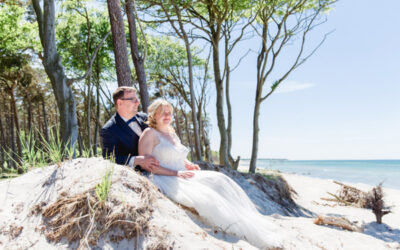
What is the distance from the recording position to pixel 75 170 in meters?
3.50

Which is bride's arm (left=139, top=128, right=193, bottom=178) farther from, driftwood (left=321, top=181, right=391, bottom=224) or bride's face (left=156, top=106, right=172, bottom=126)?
driftwood (left=321, top=181, right=391, bottom=224)

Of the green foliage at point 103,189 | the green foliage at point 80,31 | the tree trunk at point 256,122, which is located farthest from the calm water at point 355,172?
the green foliage at point 80,31

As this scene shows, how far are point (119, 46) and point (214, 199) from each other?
5792 millimetres

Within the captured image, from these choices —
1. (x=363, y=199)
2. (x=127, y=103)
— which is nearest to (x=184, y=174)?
(x=127, y=103)

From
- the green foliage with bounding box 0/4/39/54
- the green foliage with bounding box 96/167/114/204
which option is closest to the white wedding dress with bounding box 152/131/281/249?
the green foliage with bounding box 96/167/114/204

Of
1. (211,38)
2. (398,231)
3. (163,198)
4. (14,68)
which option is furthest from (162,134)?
(14,68)

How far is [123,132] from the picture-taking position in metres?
4.38

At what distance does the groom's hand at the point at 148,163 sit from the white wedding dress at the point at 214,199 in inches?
5.5

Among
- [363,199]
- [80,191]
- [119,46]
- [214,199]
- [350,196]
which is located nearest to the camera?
[80,191]

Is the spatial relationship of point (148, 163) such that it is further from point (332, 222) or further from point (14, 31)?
point (14, 31)

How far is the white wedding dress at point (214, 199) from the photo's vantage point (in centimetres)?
352

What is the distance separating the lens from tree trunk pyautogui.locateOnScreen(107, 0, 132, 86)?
7891mm

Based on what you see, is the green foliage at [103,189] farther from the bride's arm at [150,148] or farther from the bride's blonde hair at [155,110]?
the bride's blonde hair at [155,110]

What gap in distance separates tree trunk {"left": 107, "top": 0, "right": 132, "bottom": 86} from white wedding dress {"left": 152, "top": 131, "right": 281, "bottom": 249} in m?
4.30
